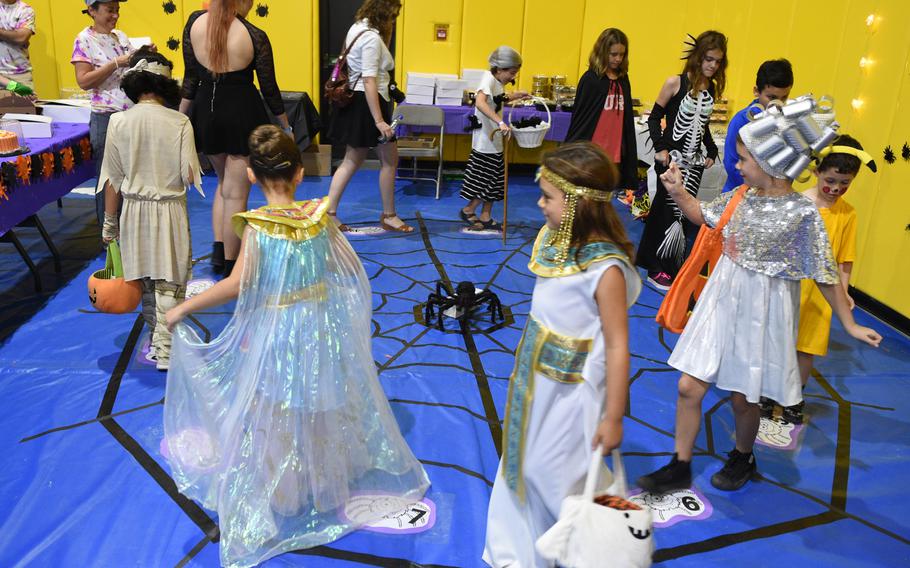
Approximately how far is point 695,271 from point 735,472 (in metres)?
0.82

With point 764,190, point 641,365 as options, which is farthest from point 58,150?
point 764,190

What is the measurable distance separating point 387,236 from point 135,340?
2404mm

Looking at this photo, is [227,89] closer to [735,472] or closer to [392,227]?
[392,227]

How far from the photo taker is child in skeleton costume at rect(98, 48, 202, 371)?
3240mm

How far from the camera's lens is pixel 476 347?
13.2 ft

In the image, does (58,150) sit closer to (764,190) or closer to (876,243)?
(764,190)

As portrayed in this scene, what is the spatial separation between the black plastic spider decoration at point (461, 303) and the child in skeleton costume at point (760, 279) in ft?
5.54

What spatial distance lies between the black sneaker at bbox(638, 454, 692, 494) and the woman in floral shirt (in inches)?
149

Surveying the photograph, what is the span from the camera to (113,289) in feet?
10.9

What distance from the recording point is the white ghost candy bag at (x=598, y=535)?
1.76 metres

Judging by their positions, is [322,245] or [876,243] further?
[876,243]

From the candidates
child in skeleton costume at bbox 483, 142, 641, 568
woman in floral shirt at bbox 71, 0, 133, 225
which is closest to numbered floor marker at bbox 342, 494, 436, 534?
child in skeleton costume at bbox 483, 142, 641, 568

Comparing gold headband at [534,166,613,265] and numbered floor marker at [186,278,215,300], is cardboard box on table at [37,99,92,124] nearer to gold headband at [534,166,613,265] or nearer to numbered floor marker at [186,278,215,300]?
numbered floor marker at [186,278,215,300]

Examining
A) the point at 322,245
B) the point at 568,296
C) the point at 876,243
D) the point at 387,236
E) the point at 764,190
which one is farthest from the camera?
the point at 387,236
